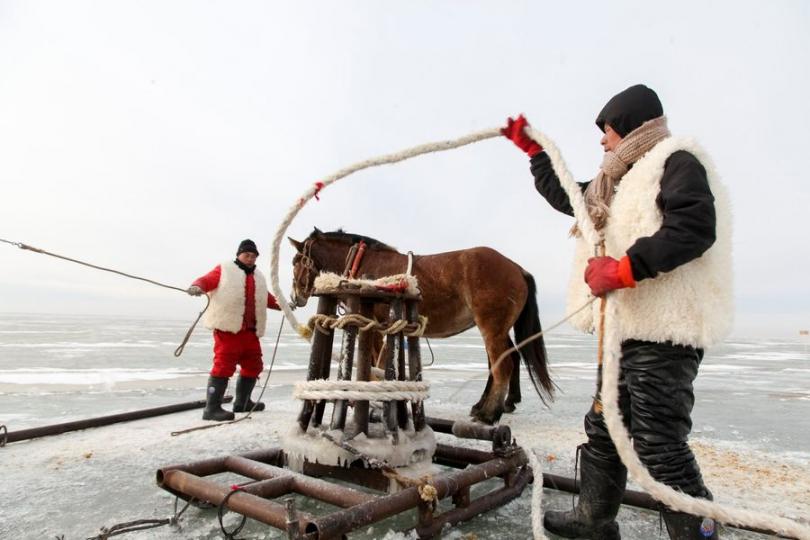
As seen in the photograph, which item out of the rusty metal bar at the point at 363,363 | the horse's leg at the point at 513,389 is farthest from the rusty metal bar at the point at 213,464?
the horse's leg at the point at 513,389

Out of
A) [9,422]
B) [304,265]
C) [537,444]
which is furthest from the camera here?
[304,265]

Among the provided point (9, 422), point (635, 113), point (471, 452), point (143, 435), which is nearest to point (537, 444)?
point (471, 452)

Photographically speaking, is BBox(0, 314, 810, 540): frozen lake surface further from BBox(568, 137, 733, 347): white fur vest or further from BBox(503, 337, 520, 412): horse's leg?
BBox(568, 137, 733, 347): white fur vest

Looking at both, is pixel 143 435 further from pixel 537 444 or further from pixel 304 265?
pixel 537 444

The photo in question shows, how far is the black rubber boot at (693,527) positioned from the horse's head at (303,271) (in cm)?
395

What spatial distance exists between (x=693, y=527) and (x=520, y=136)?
5.54 ft

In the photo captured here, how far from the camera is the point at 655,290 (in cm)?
180

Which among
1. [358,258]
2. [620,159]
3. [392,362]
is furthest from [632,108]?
[358,258]

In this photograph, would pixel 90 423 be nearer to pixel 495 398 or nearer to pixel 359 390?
pixel 359 390

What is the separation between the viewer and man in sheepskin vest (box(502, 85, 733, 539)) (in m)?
1.67

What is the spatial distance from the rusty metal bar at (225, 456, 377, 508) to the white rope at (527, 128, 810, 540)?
2.85 ft

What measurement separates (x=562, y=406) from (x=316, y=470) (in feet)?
11.8

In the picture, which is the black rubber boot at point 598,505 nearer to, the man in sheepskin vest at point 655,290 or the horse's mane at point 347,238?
the man in sheepskin vest at point 655,290

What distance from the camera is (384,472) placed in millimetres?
2111
